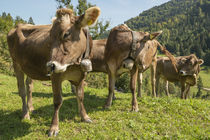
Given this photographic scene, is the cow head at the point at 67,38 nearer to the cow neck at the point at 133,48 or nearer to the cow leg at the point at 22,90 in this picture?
the cow neck at the point at 133,48

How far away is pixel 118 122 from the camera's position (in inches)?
189

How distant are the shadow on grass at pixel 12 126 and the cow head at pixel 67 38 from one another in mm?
2046

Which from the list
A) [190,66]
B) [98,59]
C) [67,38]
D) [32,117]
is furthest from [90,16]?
[190,66]

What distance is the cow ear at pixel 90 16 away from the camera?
3755mm

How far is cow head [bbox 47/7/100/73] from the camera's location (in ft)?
11.5

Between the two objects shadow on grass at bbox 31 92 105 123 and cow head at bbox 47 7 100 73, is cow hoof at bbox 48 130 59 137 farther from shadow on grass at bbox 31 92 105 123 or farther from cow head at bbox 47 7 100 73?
cow head at bbox 47 7 100 73

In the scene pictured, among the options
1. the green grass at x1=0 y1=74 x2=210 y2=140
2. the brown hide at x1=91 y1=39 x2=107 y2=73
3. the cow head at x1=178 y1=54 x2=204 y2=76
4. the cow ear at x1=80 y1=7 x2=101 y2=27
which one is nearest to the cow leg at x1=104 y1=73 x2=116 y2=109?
the green grass at x1=0 y1=74 x2=210 y2=140

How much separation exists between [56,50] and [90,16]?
3.75ft

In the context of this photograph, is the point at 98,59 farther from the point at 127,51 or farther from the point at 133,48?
the point at 133,48

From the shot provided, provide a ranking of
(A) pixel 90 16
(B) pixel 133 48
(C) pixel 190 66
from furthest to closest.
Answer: (C) pixel 190 66 → (B) pixel 133 48 → (A) pixel 90 16

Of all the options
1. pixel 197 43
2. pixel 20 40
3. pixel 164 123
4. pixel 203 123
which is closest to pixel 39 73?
pixel 20 40

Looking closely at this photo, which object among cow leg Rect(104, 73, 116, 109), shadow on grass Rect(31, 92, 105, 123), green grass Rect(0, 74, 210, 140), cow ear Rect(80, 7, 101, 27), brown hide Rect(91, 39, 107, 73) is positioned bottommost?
green grass Rect(0, 74, 210, 140)

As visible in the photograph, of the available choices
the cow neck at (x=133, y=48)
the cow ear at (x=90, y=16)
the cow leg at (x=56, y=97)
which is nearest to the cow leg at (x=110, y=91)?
the cow neck at (x=133, y=48)

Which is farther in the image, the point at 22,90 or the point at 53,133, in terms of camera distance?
the point at 22,90
